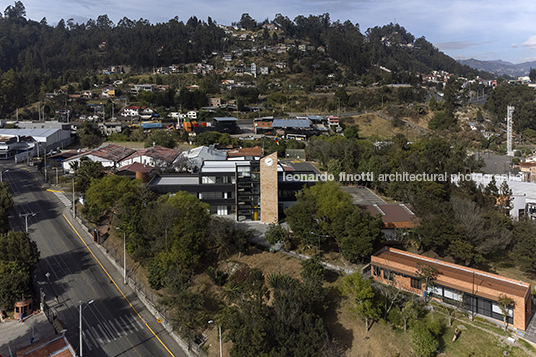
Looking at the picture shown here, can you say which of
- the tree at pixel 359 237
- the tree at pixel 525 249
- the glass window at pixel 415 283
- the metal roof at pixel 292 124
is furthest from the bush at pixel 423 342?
the metal roof at pixel 292 124

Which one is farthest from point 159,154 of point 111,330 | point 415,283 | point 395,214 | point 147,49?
point 147,49

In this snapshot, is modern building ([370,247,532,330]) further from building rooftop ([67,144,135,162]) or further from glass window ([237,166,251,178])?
building rooftop ([67,144,135,162])

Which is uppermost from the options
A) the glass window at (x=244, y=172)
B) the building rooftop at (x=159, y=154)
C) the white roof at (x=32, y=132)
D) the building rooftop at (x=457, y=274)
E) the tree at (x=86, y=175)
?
the white roof at (x=32, y=132)

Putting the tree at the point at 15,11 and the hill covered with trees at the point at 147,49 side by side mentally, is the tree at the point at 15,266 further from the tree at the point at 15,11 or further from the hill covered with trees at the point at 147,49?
the tree at the point at 15,11

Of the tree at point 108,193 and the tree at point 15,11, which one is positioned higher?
the tree at point 15,11

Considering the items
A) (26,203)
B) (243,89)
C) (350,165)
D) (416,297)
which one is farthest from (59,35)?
(416,297)

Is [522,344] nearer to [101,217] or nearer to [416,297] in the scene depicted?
[416,297]
